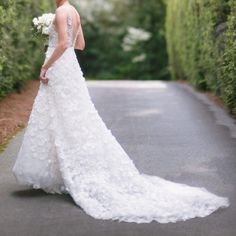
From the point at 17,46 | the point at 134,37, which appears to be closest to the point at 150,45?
the point at 134,37

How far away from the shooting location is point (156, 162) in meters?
7.58

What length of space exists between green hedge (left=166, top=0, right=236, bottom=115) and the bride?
429 centimetres

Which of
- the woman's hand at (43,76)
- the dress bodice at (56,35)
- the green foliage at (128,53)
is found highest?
the dress bodice at (56,35)

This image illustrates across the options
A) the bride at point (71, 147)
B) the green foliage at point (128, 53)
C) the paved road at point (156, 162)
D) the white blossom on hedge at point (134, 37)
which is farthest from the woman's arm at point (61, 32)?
the white blossom on hedge at point (134, 37)

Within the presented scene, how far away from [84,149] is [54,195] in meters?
0.59

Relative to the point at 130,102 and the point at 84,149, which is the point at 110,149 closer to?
the point at 84,149

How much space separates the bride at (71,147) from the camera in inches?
233

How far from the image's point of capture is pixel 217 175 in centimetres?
691

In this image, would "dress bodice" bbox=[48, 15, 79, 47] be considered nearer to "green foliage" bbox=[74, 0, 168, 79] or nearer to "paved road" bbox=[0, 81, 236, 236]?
"paved road" bbox=[0, 81, 236, 236]

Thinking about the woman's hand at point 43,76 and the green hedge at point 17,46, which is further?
the green hedge at point 17,46

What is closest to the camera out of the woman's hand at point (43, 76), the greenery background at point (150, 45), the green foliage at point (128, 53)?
the woman's hand at point (43, 76)

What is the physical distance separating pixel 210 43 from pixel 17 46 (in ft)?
14.4

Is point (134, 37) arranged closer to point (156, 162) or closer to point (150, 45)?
point (150, 45)

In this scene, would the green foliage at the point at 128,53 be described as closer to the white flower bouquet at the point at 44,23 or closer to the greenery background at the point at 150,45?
the greenery background at the point at 150,45
